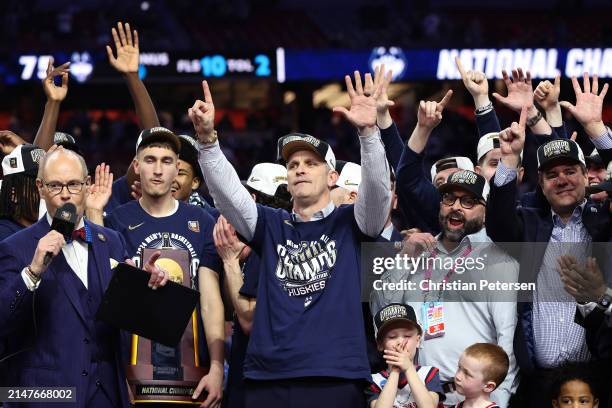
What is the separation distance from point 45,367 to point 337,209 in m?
1.30

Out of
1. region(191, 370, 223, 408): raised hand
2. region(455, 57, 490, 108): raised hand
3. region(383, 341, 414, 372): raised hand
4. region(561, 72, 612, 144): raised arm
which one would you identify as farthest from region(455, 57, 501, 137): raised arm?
region(191, 370, 223, 408): raised hand

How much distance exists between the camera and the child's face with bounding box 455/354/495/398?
178 inches

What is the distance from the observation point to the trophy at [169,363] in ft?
16.0

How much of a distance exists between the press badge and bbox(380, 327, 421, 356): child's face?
0.31 metres

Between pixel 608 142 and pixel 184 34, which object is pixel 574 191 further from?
pixel 184 34

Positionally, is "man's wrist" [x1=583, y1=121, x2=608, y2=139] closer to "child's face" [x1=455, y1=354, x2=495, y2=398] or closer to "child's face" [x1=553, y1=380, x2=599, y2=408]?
"child's face" [x1=553, y1=380, x2=599, y2=408]

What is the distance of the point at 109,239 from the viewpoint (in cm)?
455

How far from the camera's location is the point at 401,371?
4.44m

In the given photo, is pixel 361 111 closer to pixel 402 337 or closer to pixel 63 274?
pixel 402 337

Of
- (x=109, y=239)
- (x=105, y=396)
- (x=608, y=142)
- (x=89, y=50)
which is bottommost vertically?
(x=105, y=396)

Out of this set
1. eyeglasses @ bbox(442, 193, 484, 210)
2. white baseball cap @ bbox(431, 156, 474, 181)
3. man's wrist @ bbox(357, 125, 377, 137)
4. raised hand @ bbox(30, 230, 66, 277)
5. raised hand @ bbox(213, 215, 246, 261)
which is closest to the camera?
raised hand @ bbox(30, 230, 66, 277)

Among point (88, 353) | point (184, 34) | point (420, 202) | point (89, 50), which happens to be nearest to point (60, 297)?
point (88, 353)

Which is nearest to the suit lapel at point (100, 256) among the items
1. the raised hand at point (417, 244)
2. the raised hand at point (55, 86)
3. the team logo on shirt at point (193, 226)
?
the team logo on shirt at point (193, 226)

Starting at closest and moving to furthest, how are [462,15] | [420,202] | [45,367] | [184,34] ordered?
1. [45,367]
2. [420,202]
3. [184,34]
4. [462,15]
